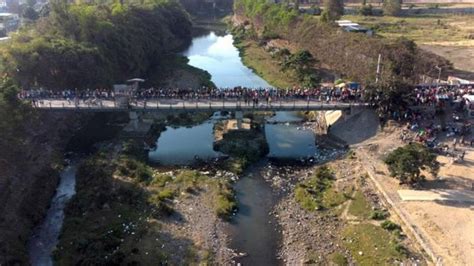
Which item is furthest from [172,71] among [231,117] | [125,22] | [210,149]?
[210,149]

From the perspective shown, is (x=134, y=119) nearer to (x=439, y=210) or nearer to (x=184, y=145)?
(x=184, y=145)

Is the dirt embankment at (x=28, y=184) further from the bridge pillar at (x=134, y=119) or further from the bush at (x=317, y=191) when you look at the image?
the bush at (x=317, y=191)

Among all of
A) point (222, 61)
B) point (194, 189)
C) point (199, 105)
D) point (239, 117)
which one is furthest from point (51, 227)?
point (222, 61)

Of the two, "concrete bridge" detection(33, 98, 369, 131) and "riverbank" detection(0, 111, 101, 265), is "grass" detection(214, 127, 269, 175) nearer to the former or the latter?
"concrete bridge" detection(33, 98, 369, 131)

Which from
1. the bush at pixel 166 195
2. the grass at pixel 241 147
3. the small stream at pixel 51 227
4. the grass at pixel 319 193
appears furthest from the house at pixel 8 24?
the grass at pixel 319 193

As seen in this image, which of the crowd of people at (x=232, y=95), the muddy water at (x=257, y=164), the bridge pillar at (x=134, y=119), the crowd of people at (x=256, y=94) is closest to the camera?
the muddy water at (x=257, y=164)

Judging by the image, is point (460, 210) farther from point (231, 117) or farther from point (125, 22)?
point (125, 22)
